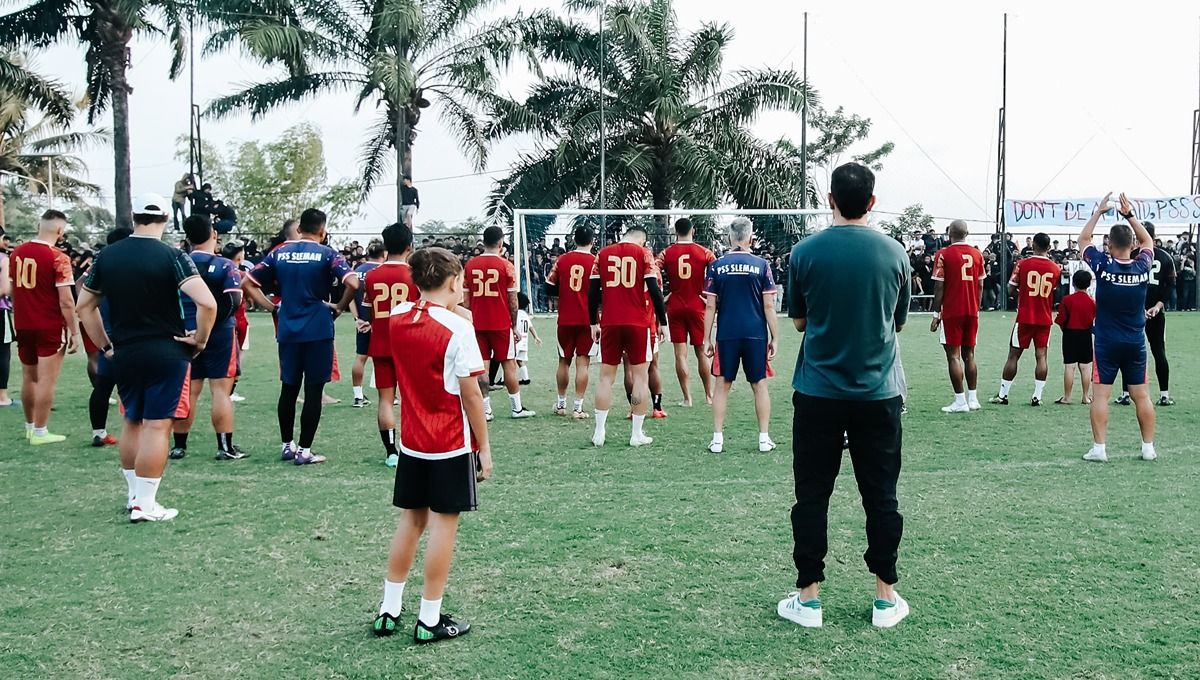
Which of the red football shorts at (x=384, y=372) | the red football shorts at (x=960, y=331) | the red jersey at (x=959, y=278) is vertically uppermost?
the red jersey at (x=959, y=278)

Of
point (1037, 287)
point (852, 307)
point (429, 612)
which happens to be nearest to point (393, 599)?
point (429, 612)

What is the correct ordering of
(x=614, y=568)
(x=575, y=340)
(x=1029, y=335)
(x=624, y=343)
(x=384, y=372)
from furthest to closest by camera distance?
(x=1029, y=335) → (x=575, y=340) → (x=624, y=343) → (x=384, y=372) → (x=614, y=568)

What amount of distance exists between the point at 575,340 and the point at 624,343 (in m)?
1.43

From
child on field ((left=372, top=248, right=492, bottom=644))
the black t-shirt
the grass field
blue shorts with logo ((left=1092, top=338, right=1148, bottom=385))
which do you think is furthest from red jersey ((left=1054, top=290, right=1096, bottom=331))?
the black t-shirt

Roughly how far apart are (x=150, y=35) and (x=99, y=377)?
19.0 meters

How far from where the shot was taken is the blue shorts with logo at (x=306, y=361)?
787 cm

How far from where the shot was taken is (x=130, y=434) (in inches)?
250

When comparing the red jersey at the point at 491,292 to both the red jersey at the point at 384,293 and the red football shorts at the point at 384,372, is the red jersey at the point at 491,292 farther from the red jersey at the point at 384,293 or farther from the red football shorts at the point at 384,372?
the red football shorts at the point at 384,372

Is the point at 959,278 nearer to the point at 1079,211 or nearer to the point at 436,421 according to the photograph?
the point at 436,421

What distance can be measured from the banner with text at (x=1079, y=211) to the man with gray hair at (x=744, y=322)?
18862 millimetres

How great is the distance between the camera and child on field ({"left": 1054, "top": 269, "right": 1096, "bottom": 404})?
34.5ft

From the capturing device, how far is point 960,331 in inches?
419

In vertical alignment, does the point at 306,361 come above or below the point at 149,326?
below

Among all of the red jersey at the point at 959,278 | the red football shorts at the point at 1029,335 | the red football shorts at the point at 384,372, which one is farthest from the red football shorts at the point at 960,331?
the red football shorts at the point at 384,372
